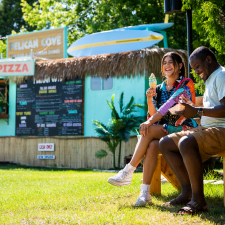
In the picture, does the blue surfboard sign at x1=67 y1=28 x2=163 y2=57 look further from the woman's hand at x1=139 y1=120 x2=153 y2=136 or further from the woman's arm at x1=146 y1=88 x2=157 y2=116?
the woman's hand at x1=139 y1=120 x2=153 y2=136

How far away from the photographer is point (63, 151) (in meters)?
10.5

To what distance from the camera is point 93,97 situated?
10.4 m

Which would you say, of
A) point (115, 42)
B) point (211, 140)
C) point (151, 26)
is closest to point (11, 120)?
point (115, 42)

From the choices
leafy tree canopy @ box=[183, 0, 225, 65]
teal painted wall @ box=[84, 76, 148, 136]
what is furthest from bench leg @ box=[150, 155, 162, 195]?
teal painted wall @ box=[84, 76, 148, 136]

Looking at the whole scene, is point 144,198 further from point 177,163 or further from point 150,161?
point 177,163

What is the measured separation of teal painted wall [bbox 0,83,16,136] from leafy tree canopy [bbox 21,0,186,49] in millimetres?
5569

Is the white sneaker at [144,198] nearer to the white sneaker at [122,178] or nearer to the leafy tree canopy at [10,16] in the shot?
the white sneaker at [122,178]

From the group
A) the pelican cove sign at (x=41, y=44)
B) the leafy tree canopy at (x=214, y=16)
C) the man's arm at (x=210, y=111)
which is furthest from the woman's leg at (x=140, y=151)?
the pelican cove sign at (x=41, y=44)

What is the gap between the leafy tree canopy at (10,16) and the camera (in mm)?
25922

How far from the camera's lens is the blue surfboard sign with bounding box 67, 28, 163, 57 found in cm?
1014

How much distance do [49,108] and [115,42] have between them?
9.48ft

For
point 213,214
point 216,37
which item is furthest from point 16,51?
point 213,214

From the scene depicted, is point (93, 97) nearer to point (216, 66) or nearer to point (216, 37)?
point (216, 37)

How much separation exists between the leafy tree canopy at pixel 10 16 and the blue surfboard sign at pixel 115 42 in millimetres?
15817
